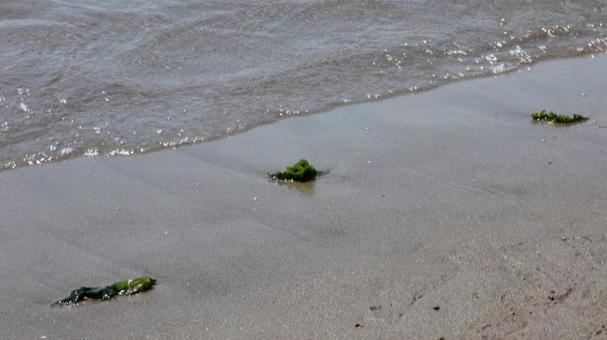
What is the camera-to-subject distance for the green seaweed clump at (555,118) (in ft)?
17.7

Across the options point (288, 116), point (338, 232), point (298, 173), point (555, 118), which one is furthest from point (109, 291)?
point (555, 118)

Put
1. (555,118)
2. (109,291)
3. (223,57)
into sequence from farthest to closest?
(223,57)
(555,118)
(109,291)

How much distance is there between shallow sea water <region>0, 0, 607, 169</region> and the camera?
5.74 metres

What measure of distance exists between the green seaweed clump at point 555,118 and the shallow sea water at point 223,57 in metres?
1.03

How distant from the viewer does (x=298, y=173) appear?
15.6 ft

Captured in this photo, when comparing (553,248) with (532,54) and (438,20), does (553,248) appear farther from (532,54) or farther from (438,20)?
(438,20)

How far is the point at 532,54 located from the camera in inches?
274

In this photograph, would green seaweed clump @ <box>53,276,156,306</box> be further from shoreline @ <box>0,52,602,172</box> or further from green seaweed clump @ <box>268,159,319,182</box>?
shoreline @ <box>0,52,602,172</box>

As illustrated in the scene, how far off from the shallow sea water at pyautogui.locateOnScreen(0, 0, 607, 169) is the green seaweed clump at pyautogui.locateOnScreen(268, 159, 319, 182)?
864mm

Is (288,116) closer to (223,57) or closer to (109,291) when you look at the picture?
(223,57)

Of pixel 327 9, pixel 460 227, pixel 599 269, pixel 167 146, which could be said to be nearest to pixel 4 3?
pixel 327 9

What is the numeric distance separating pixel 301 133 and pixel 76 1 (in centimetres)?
373


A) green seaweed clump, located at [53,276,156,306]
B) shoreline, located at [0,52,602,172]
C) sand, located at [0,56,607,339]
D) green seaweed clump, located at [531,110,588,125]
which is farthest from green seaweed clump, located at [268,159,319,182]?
green seaweed clump, located at [531,110,588,125]

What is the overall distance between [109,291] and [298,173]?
1.38 metres
